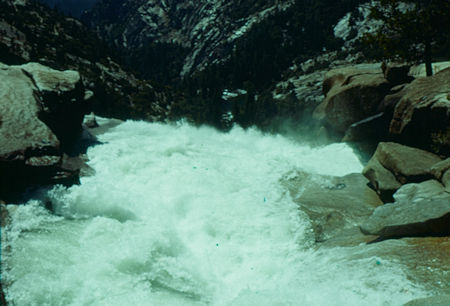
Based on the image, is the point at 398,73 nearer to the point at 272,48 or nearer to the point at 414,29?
the point at 414,29

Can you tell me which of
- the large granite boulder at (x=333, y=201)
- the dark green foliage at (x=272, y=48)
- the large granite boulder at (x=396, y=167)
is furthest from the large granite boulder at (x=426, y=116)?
the dark green foliage at (x=272, y=48)

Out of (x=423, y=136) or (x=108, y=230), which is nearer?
(x=108, y=230)

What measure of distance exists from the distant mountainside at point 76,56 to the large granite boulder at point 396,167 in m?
71.3

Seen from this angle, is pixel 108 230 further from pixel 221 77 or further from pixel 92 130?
pixel 221 77

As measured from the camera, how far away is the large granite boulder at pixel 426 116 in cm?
1397

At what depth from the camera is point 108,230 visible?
12328 millimetres

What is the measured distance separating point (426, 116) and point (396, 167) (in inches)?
134

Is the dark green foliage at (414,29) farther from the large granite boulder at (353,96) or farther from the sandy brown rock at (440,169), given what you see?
the sandy brown rock at (440,169)

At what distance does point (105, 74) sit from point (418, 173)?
115m

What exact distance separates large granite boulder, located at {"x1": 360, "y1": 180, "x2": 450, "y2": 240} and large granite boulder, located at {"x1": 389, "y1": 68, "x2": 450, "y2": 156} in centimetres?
481

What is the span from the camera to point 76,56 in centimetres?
11100

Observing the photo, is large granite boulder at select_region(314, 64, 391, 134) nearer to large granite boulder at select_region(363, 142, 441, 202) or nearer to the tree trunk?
the tree trunk

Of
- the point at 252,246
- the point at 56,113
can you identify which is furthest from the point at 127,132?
the point at 252,246

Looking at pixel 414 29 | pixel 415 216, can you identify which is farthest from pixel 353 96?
pixel 415 216
